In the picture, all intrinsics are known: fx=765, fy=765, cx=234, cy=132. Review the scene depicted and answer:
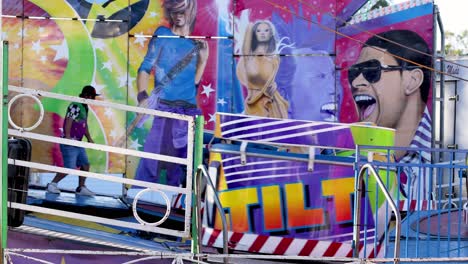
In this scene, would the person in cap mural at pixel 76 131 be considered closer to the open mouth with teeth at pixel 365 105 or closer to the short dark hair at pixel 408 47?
the open mouth with teeth at pixel 365 105

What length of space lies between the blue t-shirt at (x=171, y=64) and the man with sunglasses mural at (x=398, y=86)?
6.15ft

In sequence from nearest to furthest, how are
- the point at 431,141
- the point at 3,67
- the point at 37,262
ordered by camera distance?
the point at 3,67 → the point at 37,262 → the point at 431,141

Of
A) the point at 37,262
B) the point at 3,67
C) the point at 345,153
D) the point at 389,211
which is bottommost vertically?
the point at 37,262

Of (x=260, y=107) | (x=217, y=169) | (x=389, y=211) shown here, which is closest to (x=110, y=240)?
(x=217, y=169)

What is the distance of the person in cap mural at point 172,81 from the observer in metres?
9.06

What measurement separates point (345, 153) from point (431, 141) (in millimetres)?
2543

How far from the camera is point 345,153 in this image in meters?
Result: 6.36

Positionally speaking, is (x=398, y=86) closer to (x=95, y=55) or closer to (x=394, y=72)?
(x=394, y=72)

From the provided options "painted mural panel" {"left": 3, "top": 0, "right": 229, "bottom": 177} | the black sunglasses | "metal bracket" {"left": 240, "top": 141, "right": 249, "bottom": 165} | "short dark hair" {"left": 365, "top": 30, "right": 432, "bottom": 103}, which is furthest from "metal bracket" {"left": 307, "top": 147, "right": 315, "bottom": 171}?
"painted mural panel" {"left": 3, "top": 0, "right": 229, "bottom": 177}

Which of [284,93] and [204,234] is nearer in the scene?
[204,234]

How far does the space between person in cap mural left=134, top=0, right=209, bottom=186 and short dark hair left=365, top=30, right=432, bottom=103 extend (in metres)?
2.04

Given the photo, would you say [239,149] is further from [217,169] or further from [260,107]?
[260,107]

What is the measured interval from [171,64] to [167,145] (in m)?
0.96

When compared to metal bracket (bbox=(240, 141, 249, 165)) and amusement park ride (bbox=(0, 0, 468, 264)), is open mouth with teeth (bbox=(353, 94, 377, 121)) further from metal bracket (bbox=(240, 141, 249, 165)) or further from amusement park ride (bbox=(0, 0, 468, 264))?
metal bracket (bbox=(240, 141, 249, 165))
